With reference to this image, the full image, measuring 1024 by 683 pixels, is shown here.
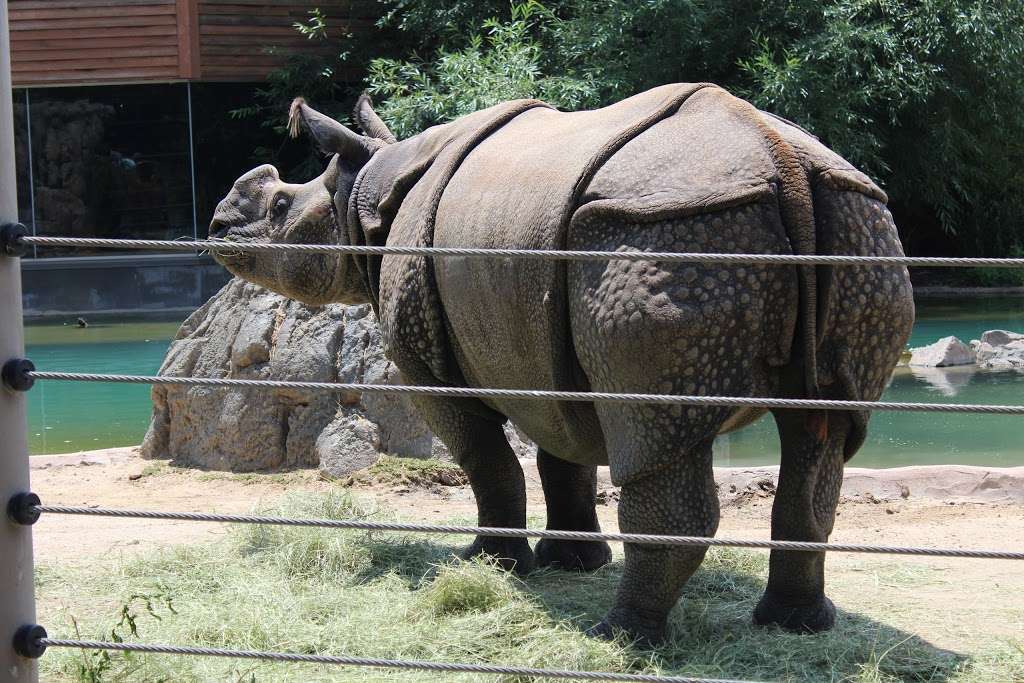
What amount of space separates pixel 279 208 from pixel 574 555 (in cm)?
231

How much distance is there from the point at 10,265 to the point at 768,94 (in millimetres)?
13976

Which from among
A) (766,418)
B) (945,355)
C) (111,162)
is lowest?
(766,418)

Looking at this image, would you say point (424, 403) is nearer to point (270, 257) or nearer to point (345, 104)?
point (270, 257)

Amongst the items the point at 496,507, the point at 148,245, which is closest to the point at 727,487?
the point at 496,507

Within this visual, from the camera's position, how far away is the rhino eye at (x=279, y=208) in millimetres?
6559

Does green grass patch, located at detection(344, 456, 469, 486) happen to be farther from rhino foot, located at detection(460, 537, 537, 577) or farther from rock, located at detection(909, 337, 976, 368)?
rock, located at detection(909, 337, 976, 368)

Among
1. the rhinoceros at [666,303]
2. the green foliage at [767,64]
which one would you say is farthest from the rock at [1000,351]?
the rhinoceros at [666,303]

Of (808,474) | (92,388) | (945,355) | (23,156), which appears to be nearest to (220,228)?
(808,474)

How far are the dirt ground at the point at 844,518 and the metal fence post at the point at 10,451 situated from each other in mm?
3364

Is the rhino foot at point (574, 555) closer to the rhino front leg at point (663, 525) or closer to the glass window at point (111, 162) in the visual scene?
the rhino front leg at point (663, 525)

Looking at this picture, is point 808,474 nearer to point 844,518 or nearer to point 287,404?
point 844,518

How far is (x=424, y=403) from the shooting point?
5.84 meters

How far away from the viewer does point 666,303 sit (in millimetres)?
4016

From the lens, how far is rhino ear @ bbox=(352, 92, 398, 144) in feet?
21.7
